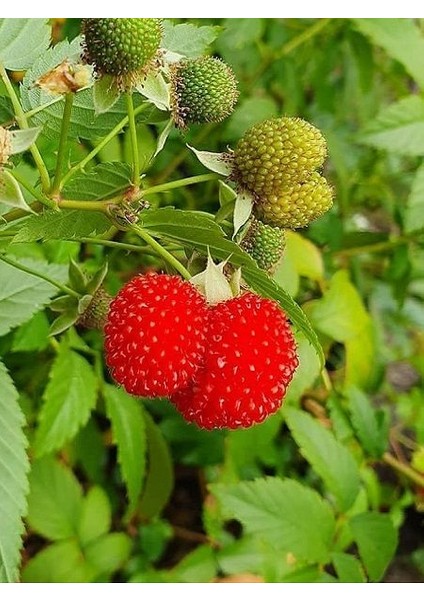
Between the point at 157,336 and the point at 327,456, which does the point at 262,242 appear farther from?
the point at 327,456

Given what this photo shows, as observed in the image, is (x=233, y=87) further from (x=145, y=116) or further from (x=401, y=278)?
(x=401, y=278)

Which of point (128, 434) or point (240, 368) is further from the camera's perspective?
point (128, 434)

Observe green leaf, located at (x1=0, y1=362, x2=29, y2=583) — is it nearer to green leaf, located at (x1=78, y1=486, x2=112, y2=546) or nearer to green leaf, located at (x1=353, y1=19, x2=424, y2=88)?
green leaf, located at (x1=78, y1=486, x2=112, y2=546)

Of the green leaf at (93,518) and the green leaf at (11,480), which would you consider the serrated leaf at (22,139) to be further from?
the green leaf at (93,518)

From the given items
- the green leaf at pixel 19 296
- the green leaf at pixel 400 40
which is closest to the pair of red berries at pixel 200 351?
the green leaf at pixel 19 296

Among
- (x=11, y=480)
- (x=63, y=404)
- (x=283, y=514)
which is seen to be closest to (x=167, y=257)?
(x=11, y=480)

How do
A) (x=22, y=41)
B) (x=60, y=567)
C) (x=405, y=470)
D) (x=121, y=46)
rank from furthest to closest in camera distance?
(x=405, y=470) < (x=60, y=567) < (x=22, y=41) < (x=121, y=46)
